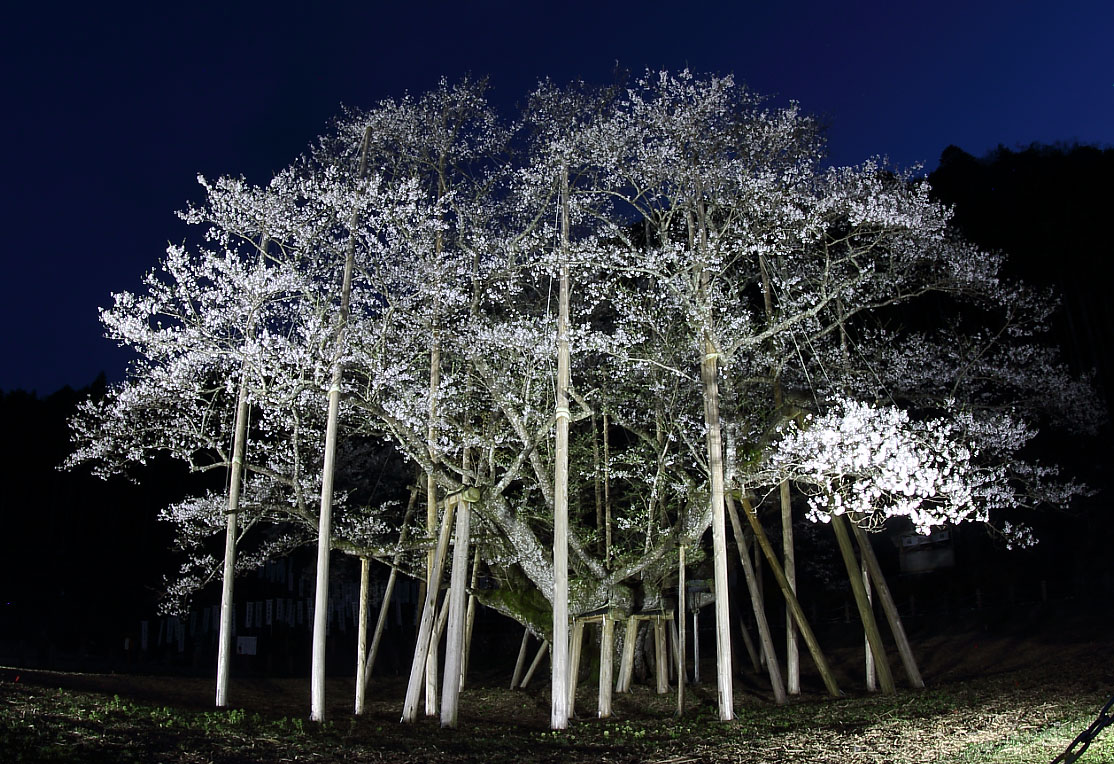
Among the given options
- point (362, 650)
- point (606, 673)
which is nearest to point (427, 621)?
point (362, 650)

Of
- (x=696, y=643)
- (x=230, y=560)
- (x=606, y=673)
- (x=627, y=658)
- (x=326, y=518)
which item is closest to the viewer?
(x=326, y=518)

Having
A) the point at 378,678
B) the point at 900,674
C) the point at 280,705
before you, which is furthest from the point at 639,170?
the point at 378,678

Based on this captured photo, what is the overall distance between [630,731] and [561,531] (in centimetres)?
292

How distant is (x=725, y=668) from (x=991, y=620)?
1685 centimetres

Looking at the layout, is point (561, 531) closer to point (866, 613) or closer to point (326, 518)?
point (326, 518)

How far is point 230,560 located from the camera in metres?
14.5

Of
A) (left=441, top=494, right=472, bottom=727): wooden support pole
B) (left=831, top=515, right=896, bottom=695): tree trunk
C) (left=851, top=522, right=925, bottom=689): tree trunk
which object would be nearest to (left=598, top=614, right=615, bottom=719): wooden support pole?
(left=441, top=494, right=472, bottom=727): wooden support pole

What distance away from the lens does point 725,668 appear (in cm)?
1132

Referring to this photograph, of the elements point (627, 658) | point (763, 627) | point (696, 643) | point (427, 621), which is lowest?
point (627, 658)

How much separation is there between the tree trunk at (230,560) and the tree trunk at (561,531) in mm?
5982

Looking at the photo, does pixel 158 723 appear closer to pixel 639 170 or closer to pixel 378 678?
pixel 639 170

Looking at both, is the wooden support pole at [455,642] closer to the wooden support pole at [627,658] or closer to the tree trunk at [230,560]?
the tree trunk at [230,560]

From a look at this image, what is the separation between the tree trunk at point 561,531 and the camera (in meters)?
10.7

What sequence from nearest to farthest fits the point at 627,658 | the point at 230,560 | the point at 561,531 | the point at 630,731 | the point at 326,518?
Answer: the point at 630,731, the point at 561,531, the point at 326,518, the point at 230,560, the point at 627,658
